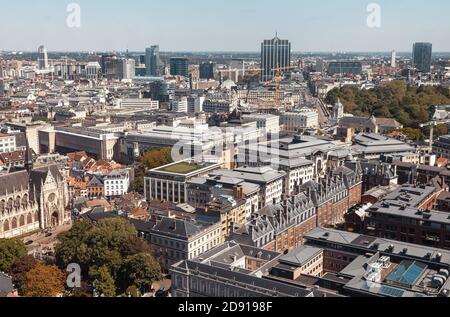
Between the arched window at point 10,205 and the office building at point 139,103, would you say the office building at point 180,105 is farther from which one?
the arched window at point 10,205

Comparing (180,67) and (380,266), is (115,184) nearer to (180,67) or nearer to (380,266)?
(380,266)

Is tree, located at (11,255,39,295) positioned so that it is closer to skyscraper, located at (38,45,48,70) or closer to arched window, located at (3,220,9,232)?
arched window, located at (3,220,9,232)

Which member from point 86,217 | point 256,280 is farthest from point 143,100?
point 256,280

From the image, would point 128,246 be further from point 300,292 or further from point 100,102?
point 100,102

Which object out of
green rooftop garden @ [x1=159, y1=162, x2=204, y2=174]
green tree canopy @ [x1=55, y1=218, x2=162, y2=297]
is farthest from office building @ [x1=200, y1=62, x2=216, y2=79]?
green tree canopy @ [x1=55, y1=218, x2=162, y2=297]

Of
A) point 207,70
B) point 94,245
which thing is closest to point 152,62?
point 207,70

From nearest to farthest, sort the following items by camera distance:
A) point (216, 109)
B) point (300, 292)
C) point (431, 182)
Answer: point (300, 292)
point (431, 182)
point (216, 109)

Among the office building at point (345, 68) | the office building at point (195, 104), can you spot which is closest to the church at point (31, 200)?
the office building at point (195, 104)
